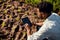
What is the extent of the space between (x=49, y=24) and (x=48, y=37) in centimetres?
50

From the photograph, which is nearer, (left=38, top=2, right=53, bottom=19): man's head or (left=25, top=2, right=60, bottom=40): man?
Result: (left=25, top=2, right=60, bottom=40): man

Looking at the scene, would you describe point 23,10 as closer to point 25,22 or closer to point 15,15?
point 15,15

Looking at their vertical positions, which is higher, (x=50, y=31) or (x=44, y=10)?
(x=44, y=10)

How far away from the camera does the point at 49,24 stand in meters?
4.36

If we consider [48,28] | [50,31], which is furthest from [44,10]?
[50,31]

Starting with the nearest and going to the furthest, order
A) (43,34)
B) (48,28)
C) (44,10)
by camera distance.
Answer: (43,34) < (48,28) < (44,10)

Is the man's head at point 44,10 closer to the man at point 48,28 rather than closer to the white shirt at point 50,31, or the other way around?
the man at point 48,28

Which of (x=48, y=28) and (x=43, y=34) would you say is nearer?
(x=43, y=34)

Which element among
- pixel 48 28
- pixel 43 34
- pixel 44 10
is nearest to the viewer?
pixel 43 34

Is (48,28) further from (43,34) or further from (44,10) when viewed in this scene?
(44,10)

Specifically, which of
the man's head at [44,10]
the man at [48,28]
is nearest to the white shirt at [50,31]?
the man at [48,28]

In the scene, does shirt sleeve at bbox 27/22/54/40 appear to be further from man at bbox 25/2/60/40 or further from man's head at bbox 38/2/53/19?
man's head at bbox 38/2/53/19

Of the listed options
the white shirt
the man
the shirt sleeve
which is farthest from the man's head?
the shirt sleeve

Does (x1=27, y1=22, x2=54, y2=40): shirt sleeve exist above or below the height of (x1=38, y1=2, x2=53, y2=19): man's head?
below
